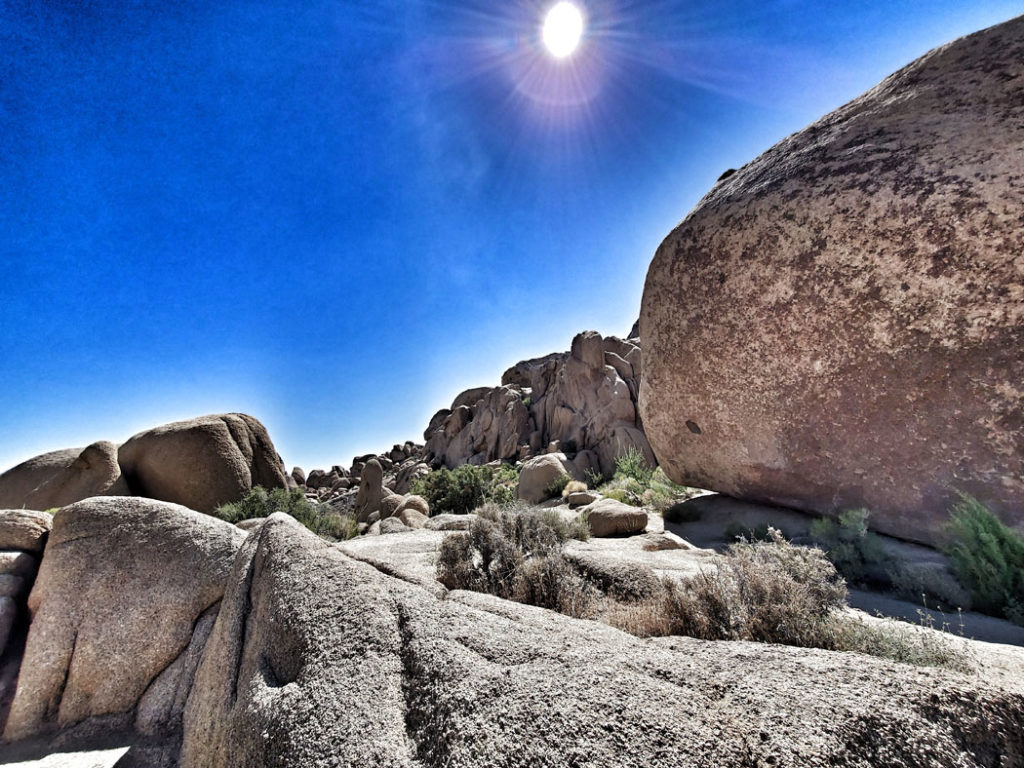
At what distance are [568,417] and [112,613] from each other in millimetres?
24223

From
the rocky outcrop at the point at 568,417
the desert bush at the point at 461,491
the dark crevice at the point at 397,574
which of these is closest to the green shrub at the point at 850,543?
the dark crevice at the point at 397,574

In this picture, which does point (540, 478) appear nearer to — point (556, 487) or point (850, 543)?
point (556, 487)

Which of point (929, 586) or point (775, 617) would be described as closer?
point (775, 617)

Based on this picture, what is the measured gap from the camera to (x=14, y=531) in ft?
12.8

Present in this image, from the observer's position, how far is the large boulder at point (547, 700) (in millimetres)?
1372

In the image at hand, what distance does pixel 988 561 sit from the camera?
4023mm

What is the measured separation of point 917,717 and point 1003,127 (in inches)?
262

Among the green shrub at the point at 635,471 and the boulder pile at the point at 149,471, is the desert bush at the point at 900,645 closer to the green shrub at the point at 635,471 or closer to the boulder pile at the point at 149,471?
the green shrub at the point at 635,471

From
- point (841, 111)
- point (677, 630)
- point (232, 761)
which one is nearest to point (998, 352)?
point (841, 111)

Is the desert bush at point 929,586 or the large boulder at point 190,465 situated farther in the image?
the large boulder at point 190,465

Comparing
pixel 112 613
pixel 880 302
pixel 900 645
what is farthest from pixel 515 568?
pixel 880 302

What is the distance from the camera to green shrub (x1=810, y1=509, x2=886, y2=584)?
4.80 m

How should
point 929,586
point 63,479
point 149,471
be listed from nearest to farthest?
point 929,586 → point 63,479 → point 149,471

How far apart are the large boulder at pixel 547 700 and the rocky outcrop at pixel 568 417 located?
17.4 metres
